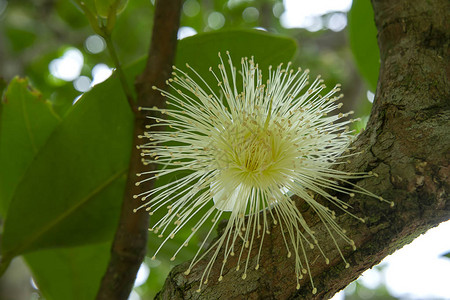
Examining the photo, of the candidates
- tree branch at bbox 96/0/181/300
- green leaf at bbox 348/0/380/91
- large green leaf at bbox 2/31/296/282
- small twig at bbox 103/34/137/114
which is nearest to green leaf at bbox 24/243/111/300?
large green leaf at bbox 2/31/296/282

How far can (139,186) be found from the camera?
105cm

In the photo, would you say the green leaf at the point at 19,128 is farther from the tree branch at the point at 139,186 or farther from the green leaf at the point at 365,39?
the green leaf at the point at 365,39

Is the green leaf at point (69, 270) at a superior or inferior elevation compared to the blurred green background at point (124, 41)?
inferior

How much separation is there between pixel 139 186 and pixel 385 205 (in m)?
0.53

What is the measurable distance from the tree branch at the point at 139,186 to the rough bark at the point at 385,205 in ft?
0.73

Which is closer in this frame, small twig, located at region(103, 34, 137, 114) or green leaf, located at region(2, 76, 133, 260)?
small twig, located at region(103, 34, 137, 114)

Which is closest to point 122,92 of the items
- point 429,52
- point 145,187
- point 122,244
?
point 145,187

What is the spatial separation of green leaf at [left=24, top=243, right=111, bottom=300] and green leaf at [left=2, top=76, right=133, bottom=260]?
16 centimetres

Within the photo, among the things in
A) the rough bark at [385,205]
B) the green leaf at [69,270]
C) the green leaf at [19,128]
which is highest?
the green leaf at [19,128]

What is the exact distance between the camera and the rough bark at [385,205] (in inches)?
29.4

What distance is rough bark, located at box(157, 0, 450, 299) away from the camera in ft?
2.45

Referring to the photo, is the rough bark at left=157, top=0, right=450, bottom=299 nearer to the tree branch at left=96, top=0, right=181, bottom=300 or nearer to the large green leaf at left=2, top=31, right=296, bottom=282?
the tree branch at left=96, top=0, right=181, bottom=300

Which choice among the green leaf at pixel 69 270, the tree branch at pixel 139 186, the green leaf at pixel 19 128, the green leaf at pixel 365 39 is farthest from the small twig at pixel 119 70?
the green leaf at pixel 365 39

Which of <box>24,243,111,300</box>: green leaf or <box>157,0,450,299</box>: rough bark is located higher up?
<box>157,0,450,299</box>: rough bark
